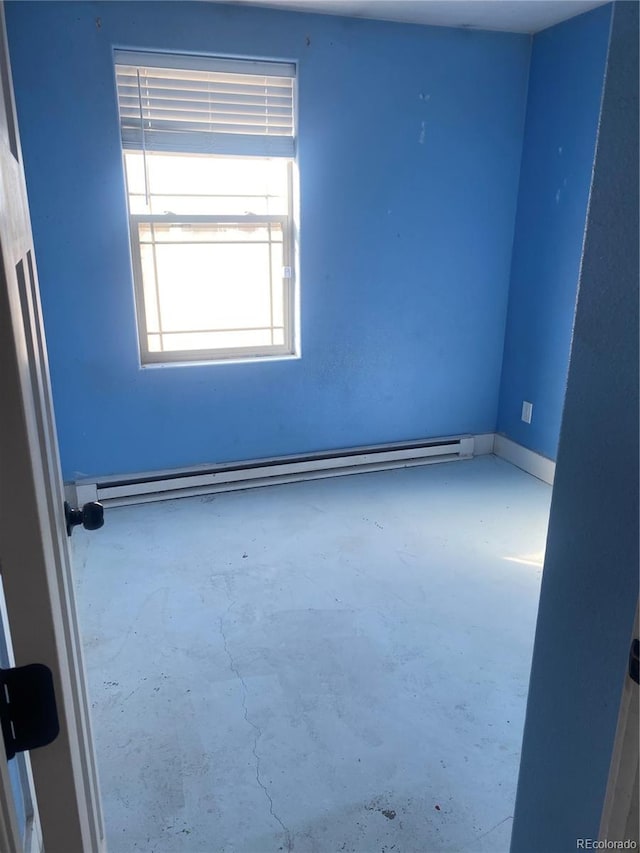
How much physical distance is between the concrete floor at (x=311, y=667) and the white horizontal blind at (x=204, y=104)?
6.01 ft

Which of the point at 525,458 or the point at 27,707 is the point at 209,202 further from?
the point at 27,707

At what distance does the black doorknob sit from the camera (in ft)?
3.22

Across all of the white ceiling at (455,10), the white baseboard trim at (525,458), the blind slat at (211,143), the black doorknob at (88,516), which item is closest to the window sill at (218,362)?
the blind slat at (211,143)

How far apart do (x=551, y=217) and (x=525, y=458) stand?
1402 millimetres

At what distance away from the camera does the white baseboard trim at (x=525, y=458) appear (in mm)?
3578

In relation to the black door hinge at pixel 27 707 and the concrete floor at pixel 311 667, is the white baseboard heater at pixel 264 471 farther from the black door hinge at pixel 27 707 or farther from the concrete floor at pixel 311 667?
the black door hinge at pixel 27 707

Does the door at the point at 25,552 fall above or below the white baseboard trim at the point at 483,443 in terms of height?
above

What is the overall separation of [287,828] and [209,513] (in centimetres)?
183

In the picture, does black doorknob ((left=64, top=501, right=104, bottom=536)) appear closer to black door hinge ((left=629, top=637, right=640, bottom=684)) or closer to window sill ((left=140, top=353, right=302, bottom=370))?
black door hinge ((left=629, top=637, right=640, bottom=684))

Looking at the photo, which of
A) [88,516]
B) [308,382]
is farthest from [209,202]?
[88,516]

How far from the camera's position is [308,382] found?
3.51m

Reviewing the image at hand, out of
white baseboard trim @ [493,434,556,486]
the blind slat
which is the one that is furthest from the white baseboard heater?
the blind slat

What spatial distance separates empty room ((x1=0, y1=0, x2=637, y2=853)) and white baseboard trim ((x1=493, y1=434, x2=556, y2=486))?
0.02 meters

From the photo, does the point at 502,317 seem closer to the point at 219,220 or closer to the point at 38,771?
the point at 219,220
